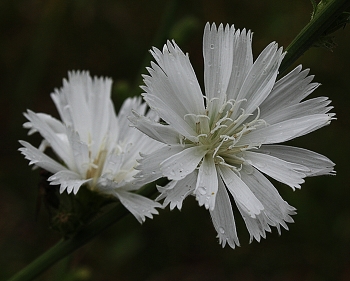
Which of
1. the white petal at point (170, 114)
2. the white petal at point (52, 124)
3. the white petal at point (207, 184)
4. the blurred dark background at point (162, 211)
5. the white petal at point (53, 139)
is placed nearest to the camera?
the white petal at point (207, 184)

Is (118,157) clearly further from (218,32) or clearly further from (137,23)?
(137,23)

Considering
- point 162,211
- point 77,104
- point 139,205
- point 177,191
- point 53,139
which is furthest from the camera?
point 162,211

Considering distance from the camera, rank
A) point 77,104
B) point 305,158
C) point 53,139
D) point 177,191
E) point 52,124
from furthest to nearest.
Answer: point 77,104, point 52,124, point 53,139, point 305,158, point 177,191

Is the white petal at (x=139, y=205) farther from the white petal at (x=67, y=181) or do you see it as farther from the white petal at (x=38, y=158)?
the white petal at (x=38, y=158)

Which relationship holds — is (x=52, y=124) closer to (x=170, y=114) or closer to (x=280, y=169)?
(x=170, y=114)

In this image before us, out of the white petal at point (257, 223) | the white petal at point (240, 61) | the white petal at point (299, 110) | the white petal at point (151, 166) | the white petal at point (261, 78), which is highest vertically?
the white petal at point (240, 61)

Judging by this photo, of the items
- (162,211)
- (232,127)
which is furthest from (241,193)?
(162,211)

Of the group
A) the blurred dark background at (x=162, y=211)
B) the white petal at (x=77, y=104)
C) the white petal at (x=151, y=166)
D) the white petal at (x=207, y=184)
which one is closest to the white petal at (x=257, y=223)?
the white petal at (x=207, y=184)
